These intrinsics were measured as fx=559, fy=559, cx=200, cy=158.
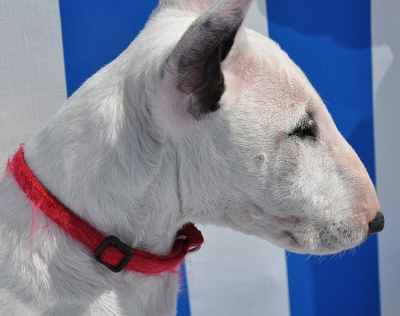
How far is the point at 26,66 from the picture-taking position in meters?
0.90

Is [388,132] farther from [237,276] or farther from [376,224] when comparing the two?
[376,224]

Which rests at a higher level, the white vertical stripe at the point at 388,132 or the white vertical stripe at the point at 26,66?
the white vertical stripe at the point at 26,66

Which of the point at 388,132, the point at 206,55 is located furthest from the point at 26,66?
the point at 388,132

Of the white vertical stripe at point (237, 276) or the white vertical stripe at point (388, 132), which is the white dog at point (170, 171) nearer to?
the white vertical stripe at point (237, 276)

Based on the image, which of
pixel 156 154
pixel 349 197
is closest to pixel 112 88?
pixel 156 154

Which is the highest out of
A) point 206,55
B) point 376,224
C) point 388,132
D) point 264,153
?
point 206,55

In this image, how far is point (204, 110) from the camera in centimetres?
53

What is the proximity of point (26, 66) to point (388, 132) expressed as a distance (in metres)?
0.69

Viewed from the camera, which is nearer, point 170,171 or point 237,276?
point 170,171

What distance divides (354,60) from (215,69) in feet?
2.15

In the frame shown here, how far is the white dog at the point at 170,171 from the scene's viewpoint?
54 centimetres

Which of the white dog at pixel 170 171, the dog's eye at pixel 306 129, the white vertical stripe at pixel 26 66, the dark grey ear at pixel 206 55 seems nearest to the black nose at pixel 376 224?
the white dog at pixel 170 171

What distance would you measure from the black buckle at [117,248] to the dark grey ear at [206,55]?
0.16 m

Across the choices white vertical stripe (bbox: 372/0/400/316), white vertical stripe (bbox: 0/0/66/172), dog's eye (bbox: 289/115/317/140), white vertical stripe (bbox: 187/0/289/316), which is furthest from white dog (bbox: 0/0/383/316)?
white vertical stripe (bbox: 372/0/400/316)
